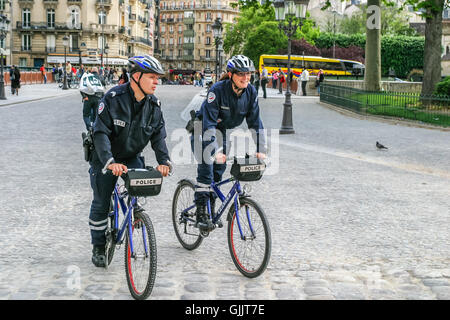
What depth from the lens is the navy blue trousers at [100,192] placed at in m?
4.98

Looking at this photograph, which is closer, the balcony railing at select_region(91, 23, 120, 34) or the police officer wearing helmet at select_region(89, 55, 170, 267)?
the police officer wearing helmet at select_region(89, 55, 170, 267)

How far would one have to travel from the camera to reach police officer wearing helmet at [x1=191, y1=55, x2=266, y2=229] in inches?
218

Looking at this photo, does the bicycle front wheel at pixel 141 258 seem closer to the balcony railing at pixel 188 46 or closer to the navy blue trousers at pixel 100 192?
the navy blue trousers at pixel 100 192

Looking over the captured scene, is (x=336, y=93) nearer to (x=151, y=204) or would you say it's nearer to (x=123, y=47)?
(x=151, y=204)

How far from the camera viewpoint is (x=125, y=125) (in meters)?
4.85

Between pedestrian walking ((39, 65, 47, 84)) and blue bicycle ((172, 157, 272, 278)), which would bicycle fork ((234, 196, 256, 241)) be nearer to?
blue bicycle ((172, 157, 272, 278))

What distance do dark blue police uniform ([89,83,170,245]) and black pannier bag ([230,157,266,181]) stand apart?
56cm

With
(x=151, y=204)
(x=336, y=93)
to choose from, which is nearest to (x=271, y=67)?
(x=336, y=93)

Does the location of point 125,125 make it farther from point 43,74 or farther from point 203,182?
point 43,74

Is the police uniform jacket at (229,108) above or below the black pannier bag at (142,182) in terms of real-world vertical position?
above

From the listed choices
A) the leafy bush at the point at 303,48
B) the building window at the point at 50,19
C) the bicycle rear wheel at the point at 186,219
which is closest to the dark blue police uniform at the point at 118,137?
the bicycle rear wheel at the point at 186,219

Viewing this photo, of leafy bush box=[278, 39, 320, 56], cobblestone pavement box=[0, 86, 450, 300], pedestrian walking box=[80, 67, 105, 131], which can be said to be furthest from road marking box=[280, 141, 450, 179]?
leafy bush box=[278, 39, 320, 56]

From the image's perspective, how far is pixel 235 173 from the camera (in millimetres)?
5215
